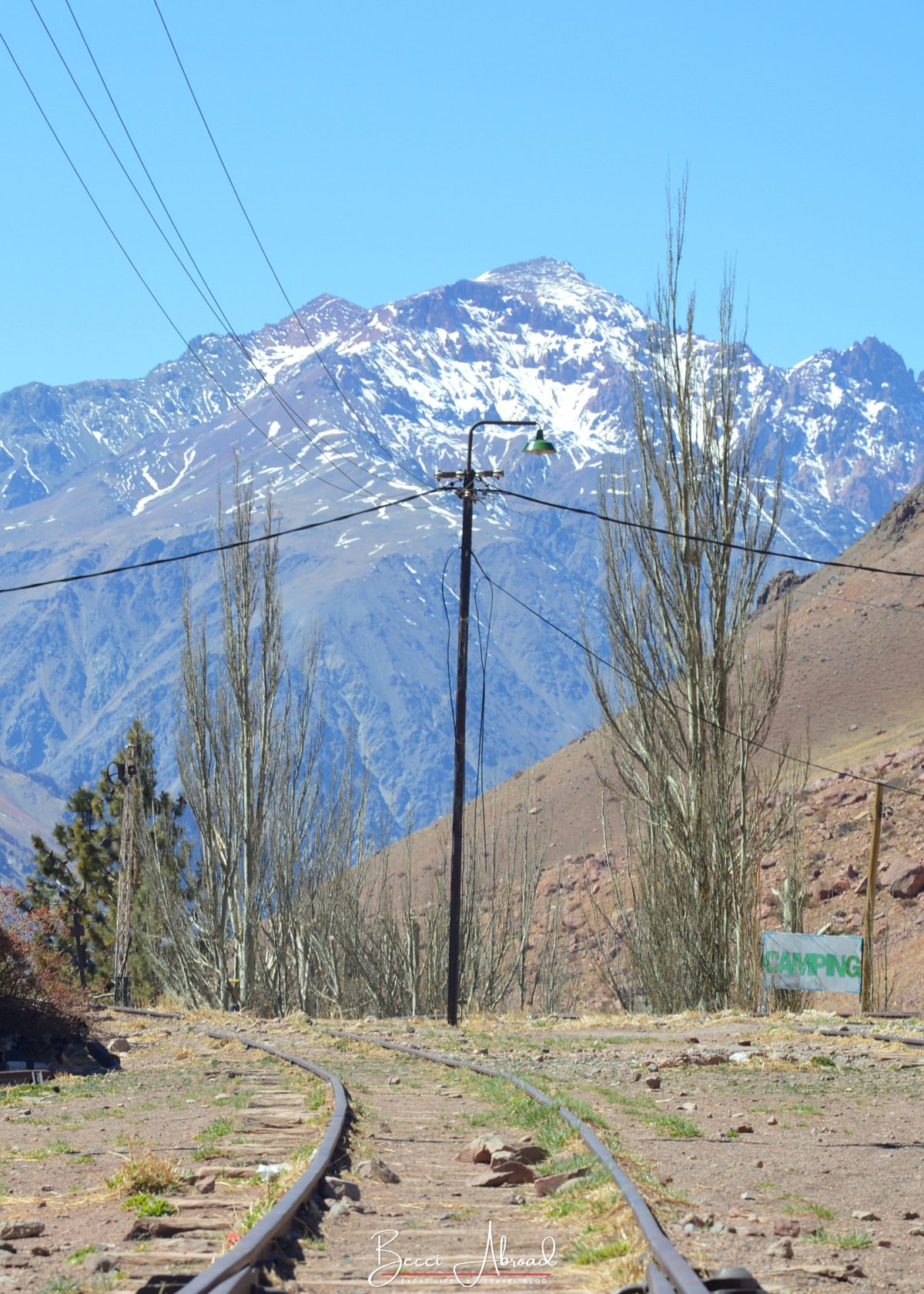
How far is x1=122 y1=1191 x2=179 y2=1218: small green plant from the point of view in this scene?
6619 millimetres

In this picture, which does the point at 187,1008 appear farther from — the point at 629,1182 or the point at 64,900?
the point at 629,1182

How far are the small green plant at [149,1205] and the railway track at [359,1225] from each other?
0.05 m

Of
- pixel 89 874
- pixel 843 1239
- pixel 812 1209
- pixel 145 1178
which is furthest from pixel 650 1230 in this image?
pixel 89 874

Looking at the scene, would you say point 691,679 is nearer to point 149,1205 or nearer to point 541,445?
point 541,445

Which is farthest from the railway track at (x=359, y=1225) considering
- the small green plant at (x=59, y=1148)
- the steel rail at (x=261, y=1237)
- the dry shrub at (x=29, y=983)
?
the dry shrub at (x=29, y=983)

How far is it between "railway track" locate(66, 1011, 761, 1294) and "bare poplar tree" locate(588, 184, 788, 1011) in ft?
42.5

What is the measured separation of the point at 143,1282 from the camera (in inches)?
205

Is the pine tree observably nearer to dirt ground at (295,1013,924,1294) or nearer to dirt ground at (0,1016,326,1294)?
dirt ground at (295,1013,924,1294)

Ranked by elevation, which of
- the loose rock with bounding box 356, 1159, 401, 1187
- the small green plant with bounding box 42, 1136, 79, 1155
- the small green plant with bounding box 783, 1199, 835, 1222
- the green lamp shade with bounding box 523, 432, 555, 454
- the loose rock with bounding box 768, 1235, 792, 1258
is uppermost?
the green lamp shade with bounding box 523, 432, 555, 454

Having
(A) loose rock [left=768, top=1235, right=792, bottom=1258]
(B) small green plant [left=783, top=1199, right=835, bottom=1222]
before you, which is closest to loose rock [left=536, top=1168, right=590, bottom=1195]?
(B) small green plant [left=783, top=1199, right=835, bottom=1222]

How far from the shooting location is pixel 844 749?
7888 centimetres

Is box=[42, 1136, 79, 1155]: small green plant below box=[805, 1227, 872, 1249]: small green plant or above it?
A: below

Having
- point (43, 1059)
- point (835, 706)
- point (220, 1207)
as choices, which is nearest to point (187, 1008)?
point (43, 1059)

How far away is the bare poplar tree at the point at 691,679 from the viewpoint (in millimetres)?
22750
